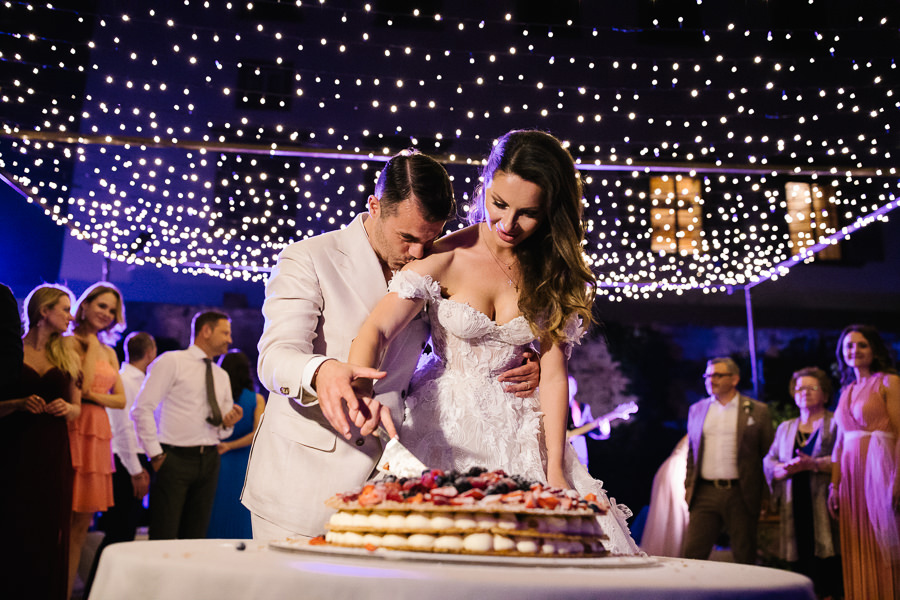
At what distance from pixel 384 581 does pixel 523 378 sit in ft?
3.92

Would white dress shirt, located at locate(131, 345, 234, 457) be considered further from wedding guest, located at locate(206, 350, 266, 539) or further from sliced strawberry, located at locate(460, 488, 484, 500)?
sliced strawberry, located at locate(460, 488, 484, 500)

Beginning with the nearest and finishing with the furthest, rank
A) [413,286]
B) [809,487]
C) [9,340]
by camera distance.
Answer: [413,286] → [9,340] → [809,487]

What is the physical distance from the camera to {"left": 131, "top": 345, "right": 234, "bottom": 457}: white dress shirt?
5262mm

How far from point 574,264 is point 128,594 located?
1377 millimetres

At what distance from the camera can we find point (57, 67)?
193 inches

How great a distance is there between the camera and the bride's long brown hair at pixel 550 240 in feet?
6.25

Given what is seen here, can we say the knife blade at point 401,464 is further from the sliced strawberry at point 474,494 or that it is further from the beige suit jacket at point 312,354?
the sliced strawberry at point 474,494

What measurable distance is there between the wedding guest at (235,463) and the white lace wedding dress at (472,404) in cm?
466

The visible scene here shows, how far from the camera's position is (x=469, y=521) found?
3.69ft

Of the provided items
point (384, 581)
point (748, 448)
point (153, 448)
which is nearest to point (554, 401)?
point (384, 581)

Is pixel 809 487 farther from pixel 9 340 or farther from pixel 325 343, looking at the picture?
pixel 9 340

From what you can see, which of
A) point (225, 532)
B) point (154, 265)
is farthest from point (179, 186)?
point (154, 265)

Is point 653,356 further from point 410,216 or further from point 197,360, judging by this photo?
point 410,216

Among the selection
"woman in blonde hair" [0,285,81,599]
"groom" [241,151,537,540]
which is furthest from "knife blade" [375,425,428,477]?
"woman in blonde hair" [0,285,81,599]
